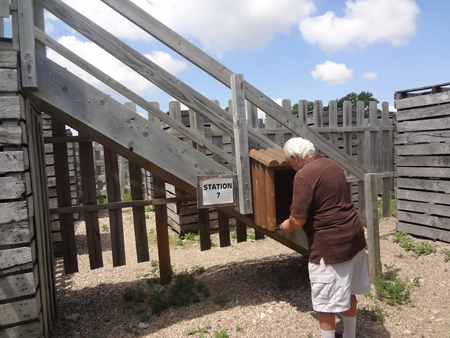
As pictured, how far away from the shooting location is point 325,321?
8.87ft

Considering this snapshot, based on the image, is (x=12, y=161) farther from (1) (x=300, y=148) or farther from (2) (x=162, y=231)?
(1) (x=300, y=148)

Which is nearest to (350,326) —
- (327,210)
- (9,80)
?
(327,210)

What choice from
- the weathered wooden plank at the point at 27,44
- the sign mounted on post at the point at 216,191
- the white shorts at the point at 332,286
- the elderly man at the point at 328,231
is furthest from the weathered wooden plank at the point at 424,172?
the weathered wooden plank at the point at 27,44

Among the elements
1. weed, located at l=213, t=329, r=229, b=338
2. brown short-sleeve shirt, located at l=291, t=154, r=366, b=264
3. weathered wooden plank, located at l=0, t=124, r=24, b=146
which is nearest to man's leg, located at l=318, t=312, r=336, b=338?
brown short-sleeve shirt, located at l=291, t=154, r=366, b=264

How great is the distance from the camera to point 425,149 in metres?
5.87

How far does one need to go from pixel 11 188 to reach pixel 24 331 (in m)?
1.20

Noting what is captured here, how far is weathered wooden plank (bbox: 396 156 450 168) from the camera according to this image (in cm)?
562

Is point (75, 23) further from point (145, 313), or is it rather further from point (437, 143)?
point (437, 143)

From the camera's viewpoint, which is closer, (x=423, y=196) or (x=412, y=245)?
(x=412, y=245)

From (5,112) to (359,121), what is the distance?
7.67 m

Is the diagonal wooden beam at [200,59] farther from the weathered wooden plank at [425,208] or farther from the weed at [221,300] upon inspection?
the weathered wooden plank at [425,208]

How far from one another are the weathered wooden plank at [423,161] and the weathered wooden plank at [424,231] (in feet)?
3.66

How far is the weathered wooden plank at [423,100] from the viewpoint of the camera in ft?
18.3

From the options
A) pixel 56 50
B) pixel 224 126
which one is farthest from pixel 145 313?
pixel 56 50
